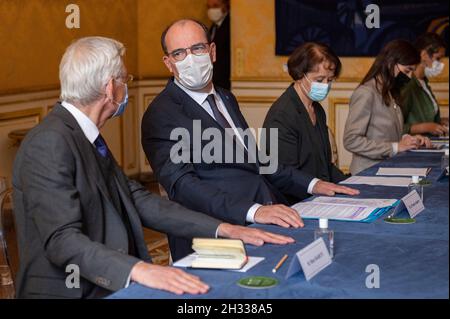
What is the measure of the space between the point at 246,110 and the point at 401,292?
6.87m

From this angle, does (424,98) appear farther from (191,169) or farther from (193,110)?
(191,169)

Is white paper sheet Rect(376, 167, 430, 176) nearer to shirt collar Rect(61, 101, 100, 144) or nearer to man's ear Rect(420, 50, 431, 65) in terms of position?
shirt collar Rect(61, 101, 100, 144)

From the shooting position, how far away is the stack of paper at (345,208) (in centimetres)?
319

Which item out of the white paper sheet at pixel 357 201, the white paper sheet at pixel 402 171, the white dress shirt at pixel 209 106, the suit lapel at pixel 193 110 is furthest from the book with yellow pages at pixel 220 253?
the white paper sheet at pixel 402 171

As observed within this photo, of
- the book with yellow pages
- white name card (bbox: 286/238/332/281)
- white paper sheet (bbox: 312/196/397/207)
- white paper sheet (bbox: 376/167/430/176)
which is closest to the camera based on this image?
white name card (bbox: 286/238/332/281)

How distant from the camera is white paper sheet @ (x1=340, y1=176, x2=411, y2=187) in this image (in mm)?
4040

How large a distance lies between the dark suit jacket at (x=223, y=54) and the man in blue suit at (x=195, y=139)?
528 centimetres

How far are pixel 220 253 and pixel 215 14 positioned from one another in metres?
7.17

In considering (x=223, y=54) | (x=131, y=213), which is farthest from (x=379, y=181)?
(x=223, y=54)

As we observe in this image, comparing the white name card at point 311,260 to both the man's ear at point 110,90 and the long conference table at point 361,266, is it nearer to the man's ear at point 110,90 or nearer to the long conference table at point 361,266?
the long conference table at point 361,266

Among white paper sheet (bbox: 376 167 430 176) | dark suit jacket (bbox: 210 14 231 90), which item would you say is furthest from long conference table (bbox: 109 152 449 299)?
dark suit jacket (bbox: 210 14 231 90)

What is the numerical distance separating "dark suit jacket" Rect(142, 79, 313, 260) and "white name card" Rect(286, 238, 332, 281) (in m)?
1.04

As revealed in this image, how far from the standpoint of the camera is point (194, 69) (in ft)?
12.3

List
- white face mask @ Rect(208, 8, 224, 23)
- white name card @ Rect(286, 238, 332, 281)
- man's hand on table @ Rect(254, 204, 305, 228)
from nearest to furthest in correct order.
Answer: white name card @ Rect(286, 238, 332, 281) → man's hand on table @ Rect(254, 204, 305, 228) → white face mask @ Rect(208, 8, 224, 23)
